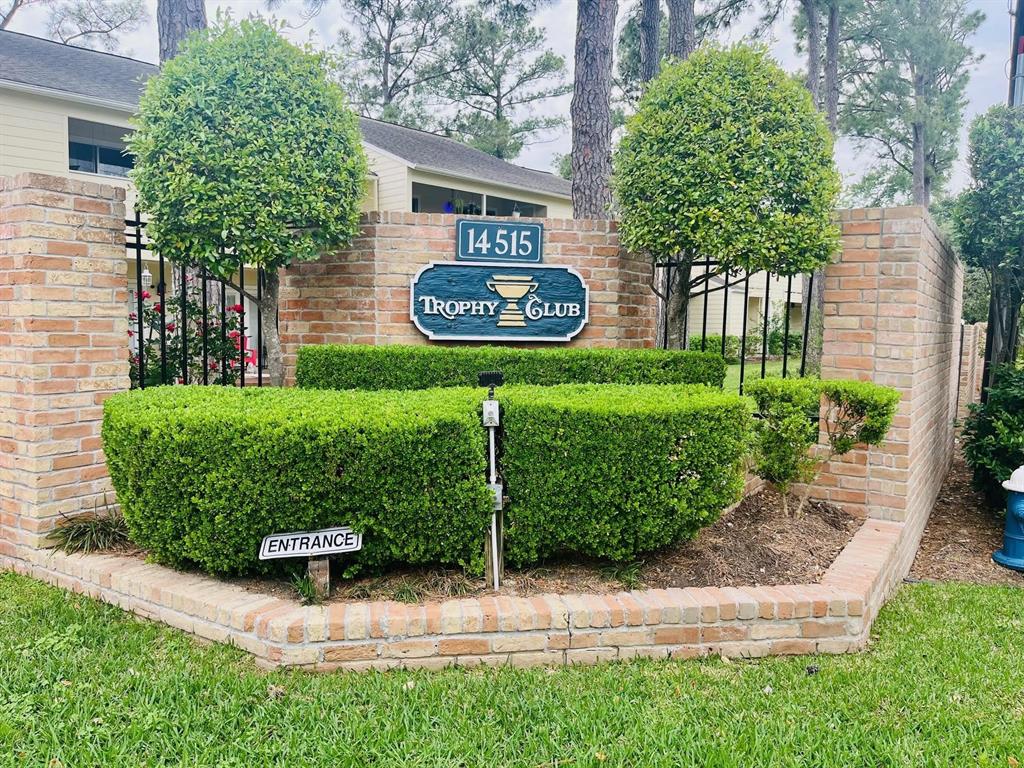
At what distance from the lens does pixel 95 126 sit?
1403cm

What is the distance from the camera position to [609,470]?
11.1 ft

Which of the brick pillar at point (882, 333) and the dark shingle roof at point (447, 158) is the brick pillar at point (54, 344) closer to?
the brick pillar at point (882, 333)

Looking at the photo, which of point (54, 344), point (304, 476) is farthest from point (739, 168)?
point (54, 344)

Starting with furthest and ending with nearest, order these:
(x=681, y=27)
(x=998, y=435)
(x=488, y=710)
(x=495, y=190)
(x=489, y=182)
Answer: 1. (x=495, y=190)
2. (x=489, y=182)
3. (x=681, y=27)
4. (x=998, y=435)
5. (x=488, y=710)

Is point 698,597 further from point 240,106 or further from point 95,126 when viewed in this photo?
point 95,126

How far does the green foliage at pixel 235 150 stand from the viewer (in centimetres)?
449

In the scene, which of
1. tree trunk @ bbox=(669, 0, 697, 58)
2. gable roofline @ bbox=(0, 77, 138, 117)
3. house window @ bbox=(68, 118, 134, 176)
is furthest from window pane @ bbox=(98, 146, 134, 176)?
tree trunk @ bbox=(669, 0, 697, 58)

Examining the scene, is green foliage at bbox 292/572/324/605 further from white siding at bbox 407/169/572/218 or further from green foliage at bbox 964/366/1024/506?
white siding at bbox 407/169/572/218

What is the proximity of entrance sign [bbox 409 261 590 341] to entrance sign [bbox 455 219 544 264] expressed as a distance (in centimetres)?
7

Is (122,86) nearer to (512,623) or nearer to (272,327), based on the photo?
(272,327)

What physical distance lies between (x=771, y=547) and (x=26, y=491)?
402 cm

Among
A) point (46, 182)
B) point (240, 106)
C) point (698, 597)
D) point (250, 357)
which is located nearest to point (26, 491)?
point (46, 182)

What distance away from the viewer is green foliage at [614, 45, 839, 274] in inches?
192

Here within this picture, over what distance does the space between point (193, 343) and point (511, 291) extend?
2.35 metres
